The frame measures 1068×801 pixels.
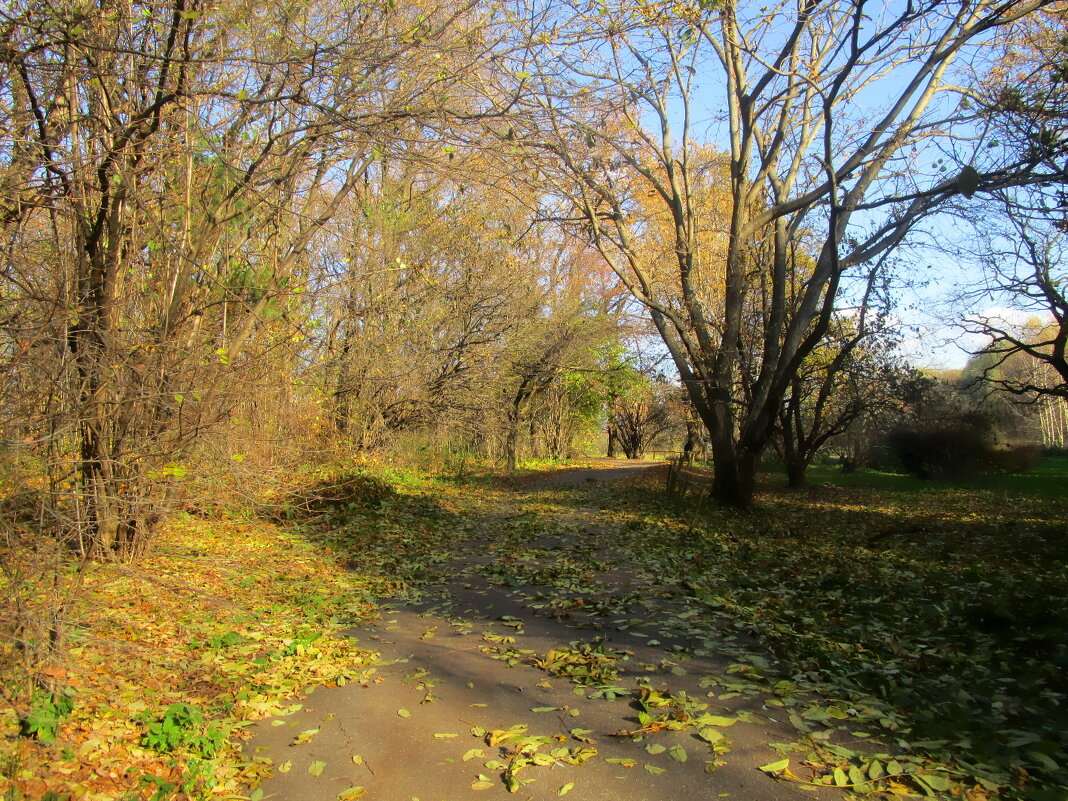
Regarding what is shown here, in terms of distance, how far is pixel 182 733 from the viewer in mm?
3562

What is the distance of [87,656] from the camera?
429cm

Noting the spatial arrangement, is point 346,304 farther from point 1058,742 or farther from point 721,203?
point 1058,742

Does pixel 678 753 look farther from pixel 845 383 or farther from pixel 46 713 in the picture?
pixel 845 383

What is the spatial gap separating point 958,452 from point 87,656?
79.9 feet

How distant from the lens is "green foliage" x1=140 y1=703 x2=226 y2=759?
347 centimetres

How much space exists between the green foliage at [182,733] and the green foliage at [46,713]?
0.38 metres

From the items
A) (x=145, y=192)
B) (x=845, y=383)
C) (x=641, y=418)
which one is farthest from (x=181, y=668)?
(x=641, y=418)

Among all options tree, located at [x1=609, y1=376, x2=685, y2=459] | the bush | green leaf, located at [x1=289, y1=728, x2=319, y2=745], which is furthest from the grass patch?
tree, located at [x1=609, y1=376, x2=685, y2=459]

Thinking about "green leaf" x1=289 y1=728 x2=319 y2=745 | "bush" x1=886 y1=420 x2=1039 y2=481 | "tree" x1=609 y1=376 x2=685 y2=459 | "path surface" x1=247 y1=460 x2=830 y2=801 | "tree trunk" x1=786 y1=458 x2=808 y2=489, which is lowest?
"green leaf" x1=289 y1=728 x2=319 y2=745

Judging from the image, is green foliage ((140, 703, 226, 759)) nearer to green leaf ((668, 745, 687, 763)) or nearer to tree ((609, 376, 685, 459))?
green leaf ((668, 745, 687, 763))

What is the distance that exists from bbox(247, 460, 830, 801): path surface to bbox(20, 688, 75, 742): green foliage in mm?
934

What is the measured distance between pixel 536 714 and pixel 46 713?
255 cm

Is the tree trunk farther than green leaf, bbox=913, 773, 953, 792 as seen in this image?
Yes

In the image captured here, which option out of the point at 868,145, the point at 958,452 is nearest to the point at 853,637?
the point at 868,145
